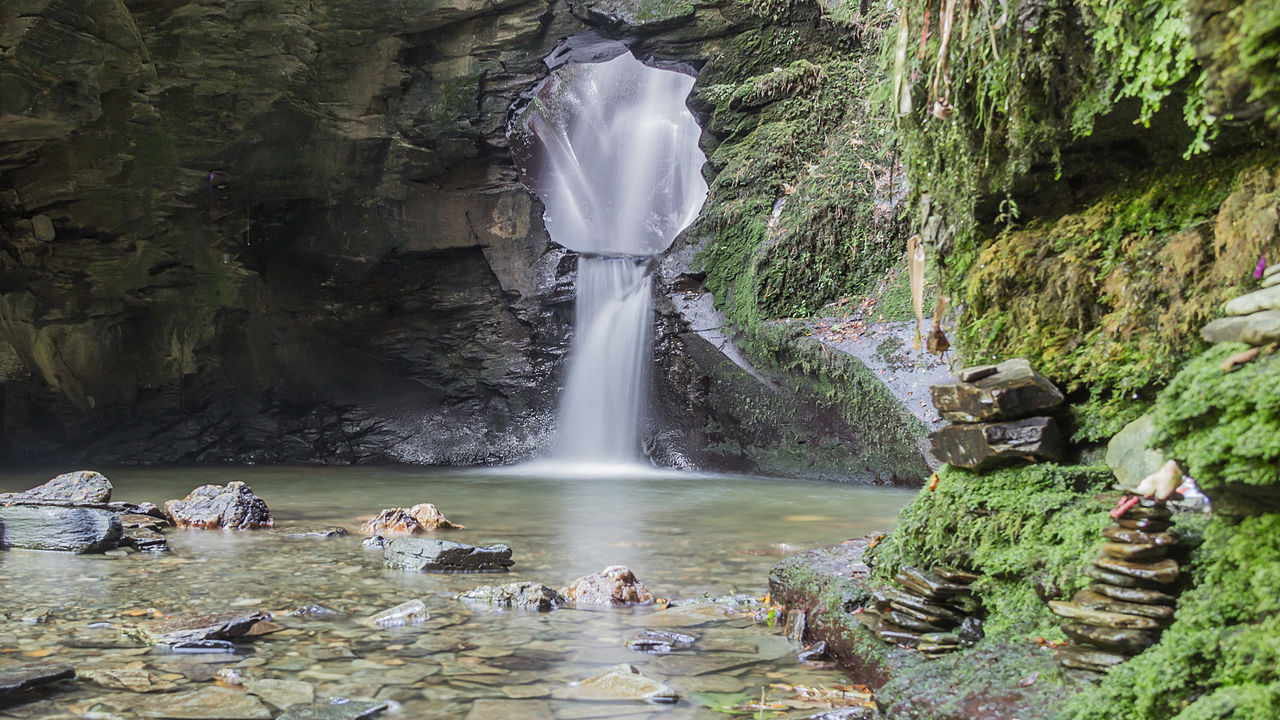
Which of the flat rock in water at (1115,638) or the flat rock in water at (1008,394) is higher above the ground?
the flat rock in water at (1008,394)

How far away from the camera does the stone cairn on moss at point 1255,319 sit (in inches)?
74.4

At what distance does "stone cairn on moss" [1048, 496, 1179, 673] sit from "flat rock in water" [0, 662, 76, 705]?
3412 mm

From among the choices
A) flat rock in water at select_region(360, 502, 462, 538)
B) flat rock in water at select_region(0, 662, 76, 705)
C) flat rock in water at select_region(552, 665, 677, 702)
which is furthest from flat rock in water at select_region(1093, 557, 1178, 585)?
flat rock in water at select_region(360, 502, 462, 538)

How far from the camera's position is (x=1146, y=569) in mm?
2309

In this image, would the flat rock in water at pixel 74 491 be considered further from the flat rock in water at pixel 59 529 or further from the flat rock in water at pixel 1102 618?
the flat rock in water at pixel 1102 618

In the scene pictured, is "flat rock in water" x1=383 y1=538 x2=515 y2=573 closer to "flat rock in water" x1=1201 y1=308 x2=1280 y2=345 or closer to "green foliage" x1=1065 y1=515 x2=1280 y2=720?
"green foliage" x1=1065 y1=515 x2=1280 y2=720

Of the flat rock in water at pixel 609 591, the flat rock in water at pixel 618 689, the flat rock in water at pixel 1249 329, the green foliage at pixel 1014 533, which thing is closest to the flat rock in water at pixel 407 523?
the flat rock in water at pixel 609 591

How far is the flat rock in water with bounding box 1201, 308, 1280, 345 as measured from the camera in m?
1.88

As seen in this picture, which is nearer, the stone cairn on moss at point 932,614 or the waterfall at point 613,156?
the stone cairn on moss at point 932,614

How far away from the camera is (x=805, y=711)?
10.1ft

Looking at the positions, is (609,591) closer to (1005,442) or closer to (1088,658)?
(1005,442)

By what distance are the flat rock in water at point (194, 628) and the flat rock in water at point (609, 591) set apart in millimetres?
1557

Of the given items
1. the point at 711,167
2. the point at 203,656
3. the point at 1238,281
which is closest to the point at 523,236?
the point at 711,167

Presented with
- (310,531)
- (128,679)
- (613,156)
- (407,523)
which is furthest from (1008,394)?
(613,156)
